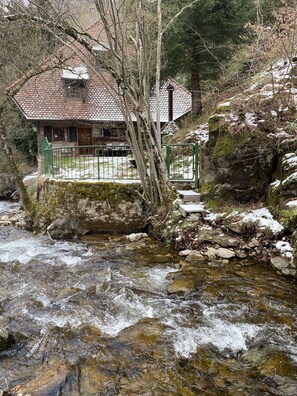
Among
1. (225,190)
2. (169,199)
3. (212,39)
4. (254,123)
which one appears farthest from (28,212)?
(212,39)

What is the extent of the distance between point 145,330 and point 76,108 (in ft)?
56.0

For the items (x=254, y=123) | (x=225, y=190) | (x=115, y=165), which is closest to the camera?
(x=254, y=123)

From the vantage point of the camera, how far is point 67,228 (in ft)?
28.0

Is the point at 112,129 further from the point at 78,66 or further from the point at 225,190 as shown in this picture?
the point at 225,190

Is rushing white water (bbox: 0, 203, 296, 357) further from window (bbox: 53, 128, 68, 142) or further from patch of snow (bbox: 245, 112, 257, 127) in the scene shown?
window (bbox: 53, 128, 68, 142)

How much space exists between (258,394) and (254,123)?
535cm

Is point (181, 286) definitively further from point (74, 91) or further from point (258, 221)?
point (74, 91)

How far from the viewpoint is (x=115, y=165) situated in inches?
445

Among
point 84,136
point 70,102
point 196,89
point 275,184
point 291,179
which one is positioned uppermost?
point 70,102

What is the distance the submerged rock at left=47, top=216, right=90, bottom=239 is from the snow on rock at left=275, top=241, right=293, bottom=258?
16.5ft

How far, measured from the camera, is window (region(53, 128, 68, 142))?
1919 centimetres

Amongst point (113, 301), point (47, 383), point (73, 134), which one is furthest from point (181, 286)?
point (73, 134)

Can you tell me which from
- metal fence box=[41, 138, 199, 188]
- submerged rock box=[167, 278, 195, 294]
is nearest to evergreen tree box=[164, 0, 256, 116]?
metal fence box=[41, 138, 199, 188]

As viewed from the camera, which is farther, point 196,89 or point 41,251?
point 196,89
